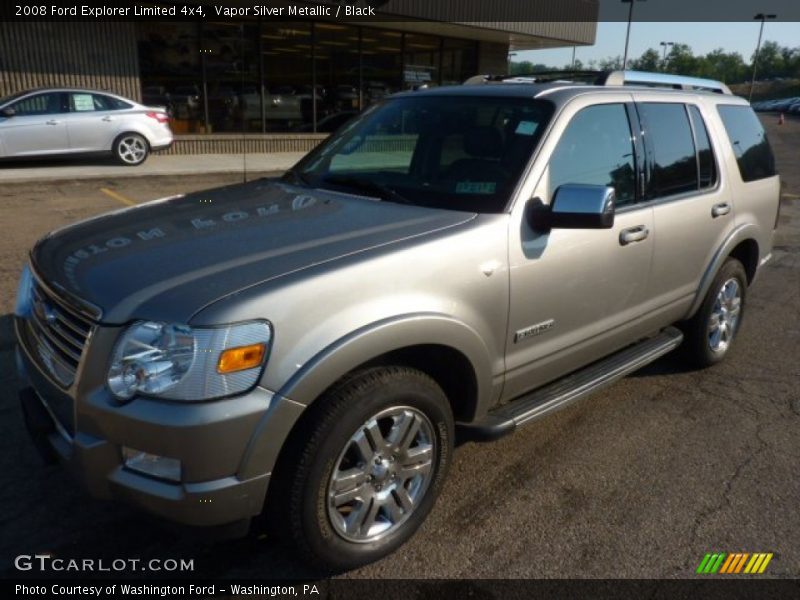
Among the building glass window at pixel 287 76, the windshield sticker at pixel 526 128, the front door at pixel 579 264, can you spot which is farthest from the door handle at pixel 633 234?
the building glass window at pixel 287 76

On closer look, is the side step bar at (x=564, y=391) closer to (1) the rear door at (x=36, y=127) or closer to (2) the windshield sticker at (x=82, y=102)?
(1) the rear door at (x=36, y=127)

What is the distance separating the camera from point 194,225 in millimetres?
2891

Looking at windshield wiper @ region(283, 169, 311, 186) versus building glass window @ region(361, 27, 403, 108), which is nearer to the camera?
windshield wiper @ region(283, 169, 311, 186)

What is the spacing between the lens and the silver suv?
7.11ft

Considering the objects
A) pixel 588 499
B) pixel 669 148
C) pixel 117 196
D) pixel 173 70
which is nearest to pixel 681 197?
pixel 669 148

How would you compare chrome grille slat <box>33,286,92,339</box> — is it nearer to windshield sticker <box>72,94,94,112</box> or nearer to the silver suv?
the silver suv

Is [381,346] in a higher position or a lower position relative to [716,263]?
higher

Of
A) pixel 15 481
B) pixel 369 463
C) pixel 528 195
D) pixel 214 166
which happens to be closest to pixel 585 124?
pixel 528 195

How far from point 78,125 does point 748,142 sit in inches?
470

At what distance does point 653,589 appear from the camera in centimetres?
260

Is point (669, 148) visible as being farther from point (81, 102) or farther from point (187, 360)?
point (81, 102)

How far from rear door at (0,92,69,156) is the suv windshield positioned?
413 inches

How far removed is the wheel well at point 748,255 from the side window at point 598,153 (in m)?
1.63

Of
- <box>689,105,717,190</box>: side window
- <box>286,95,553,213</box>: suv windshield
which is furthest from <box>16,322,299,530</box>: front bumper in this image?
<box>689,105,717,190</box>: side window
